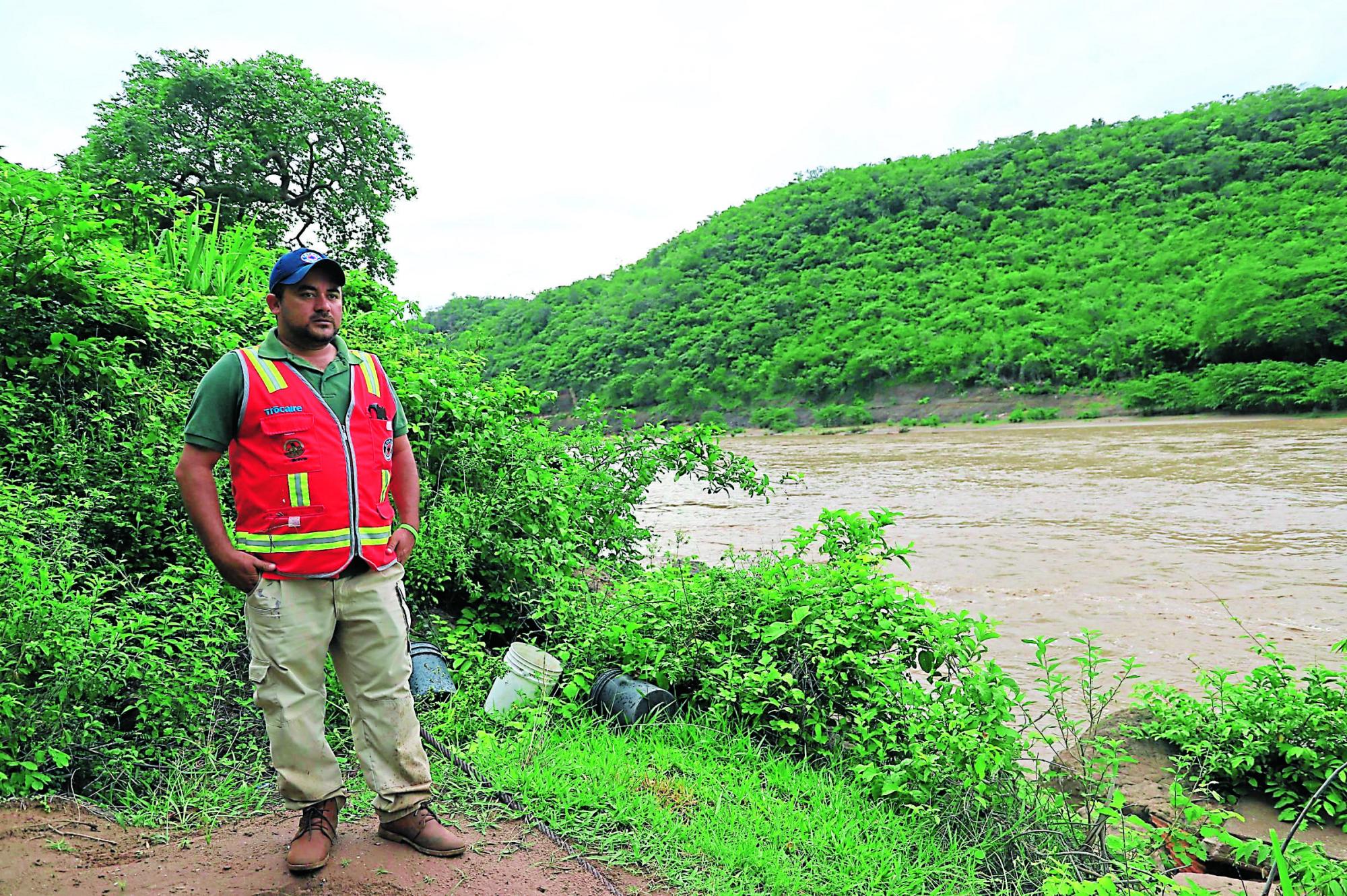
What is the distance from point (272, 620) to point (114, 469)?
7.92 feet

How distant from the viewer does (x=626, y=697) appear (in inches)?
175

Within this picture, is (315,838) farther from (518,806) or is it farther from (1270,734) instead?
(1270,734)

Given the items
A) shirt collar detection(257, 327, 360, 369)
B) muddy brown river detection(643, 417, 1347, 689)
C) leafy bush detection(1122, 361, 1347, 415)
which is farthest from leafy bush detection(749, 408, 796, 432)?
shirt collar detection(257, 327, 360, 369)

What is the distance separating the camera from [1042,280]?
5369cm

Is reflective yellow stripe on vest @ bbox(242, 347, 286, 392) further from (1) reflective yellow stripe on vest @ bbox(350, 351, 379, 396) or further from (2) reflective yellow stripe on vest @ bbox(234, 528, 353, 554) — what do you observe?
(2) reflective yellow stripe on vest @ bbox(234, 528, 353, 554)

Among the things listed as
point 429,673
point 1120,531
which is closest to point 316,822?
point 429,673

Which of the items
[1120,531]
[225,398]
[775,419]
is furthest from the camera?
[775,419]

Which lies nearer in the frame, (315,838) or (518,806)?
(315,838)

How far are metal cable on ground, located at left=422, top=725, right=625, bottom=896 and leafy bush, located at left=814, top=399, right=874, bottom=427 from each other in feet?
140

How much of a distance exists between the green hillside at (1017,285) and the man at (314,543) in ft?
118

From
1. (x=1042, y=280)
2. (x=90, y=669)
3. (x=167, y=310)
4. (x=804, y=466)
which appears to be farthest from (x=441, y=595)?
(x=1042, y=280)

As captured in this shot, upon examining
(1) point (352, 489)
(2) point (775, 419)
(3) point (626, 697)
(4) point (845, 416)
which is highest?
(1) point (352, 489)

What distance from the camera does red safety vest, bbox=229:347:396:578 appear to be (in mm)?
2645

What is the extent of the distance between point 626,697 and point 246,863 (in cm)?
200
